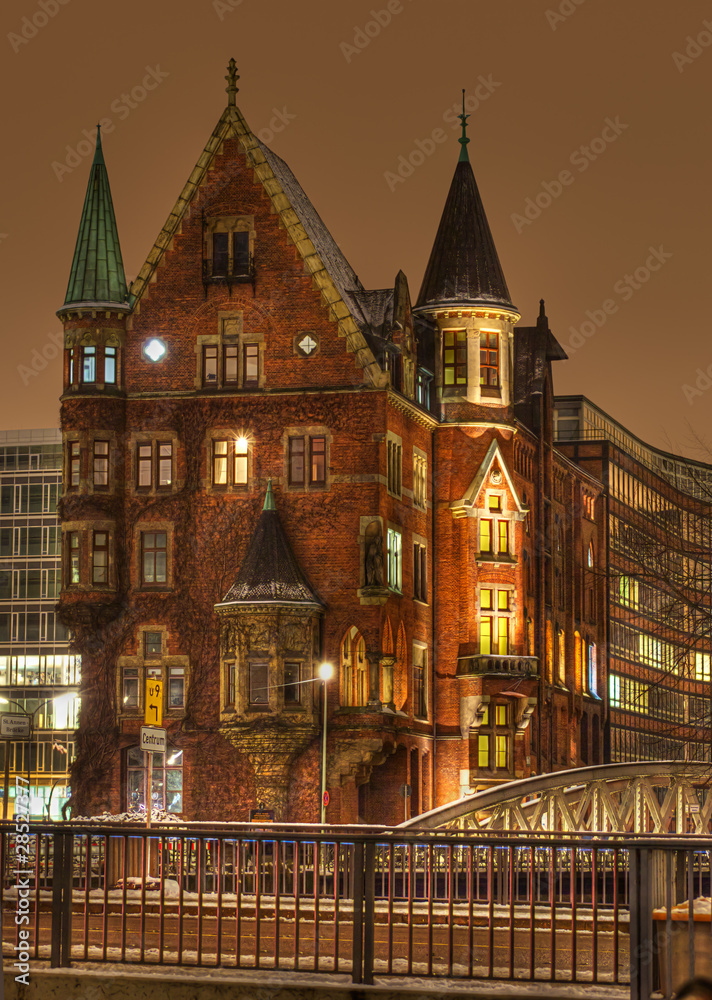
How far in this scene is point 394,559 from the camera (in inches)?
2704

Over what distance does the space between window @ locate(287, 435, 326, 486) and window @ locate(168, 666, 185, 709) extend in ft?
25.1

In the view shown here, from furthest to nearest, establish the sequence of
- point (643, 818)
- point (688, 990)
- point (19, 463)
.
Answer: point (19, 463), point (643, 818), point (688, 990)

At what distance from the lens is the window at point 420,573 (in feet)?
234

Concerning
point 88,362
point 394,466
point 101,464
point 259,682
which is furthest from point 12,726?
point 88,362

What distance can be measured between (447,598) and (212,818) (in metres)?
13.2

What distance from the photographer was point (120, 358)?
229ft

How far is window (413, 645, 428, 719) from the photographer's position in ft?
229

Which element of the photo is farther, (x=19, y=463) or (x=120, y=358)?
(x=19, y=463)

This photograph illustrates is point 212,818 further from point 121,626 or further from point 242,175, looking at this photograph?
point 242,175

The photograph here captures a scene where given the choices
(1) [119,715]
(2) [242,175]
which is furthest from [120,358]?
(1) [119,715]

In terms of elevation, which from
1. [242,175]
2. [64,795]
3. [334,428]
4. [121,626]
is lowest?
[64,795]

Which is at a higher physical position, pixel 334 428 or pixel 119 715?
pixel 334 428

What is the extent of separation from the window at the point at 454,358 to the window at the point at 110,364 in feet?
42.5

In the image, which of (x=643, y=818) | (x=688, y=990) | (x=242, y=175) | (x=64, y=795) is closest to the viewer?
(x=688, y=990)
